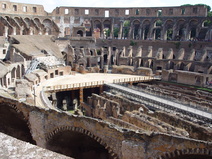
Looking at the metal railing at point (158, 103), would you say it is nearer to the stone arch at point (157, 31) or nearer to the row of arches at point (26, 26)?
the stone arch at point (157, 31)

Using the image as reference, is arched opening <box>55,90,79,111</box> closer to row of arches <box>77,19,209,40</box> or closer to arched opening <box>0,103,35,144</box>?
arched opening <box>0,103,35,144</box>

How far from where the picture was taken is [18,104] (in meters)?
13.6

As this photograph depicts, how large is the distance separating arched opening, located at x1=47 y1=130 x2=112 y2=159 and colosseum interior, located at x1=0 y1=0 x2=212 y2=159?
6 centimetres

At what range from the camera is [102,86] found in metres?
30.6

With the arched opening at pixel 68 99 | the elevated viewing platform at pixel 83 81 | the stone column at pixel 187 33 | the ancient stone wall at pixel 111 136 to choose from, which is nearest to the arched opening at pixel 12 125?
the ancient stone wall at pixel 111 136

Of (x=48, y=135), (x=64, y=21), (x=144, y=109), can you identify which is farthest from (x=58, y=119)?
(x=64, y=21)

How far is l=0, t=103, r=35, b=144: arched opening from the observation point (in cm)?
1446

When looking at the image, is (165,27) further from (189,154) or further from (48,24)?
(189,154)

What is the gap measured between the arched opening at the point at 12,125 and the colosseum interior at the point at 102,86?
7 centimetres

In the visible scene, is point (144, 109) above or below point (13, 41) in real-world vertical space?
below

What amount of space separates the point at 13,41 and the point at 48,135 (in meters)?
30.4

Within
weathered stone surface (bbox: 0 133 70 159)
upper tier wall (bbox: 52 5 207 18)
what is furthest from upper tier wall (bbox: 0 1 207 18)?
weathered stone surface (bbox: 0 133 70 159)

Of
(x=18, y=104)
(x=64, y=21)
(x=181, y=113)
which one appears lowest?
(x=181, y=113)

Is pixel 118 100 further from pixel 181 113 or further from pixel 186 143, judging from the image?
pixel 186 143
